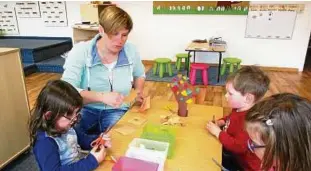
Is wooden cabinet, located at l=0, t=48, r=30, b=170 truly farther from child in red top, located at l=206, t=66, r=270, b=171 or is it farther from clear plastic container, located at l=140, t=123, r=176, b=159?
child in red top, located at l=206, t=66, r=270, b=171

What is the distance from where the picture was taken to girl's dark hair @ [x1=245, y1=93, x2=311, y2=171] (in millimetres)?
675

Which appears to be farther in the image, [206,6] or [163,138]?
[206,6]

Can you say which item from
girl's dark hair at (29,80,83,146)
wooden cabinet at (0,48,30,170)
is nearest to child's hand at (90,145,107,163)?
girl's dark hair at (29,80,83,146)

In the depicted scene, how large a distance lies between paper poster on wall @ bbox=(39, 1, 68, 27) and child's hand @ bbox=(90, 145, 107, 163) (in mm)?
4937

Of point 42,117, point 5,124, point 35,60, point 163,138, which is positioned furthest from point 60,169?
point 35,60

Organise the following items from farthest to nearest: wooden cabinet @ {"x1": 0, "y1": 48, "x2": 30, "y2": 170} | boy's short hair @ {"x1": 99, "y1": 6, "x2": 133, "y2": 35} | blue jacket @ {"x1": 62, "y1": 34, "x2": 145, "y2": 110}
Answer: wooden cabinet @ {"x1": 0, "y1": 48, "x2": 30, "y2": 170}
blue jacket @ {"x1": 62, "y1": 34, "x2": 145, "y2": 110}
boy's short hair @ {"x1": 99, "y1": 6, "x2": 133, "y2": 35}

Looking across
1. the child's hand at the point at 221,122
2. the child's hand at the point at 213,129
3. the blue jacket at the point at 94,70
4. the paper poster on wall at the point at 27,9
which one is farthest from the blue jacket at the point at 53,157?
the paper poster on wall at the point at 27,9

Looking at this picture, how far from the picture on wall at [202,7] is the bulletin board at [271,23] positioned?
0.22 metres

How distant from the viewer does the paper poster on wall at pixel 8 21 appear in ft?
17.8

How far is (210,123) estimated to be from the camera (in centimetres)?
112

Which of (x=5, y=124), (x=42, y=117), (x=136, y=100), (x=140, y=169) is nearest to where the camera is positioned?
(x=140, y=169)

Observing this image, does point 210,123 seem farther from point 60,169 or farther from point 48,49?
point 48,49

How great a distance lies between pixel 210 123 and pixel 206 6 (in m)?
3.92

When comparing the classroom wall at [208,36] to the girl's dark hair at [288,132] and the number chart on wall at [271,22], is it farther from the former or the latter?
the girl's dark hair at [288,132]
